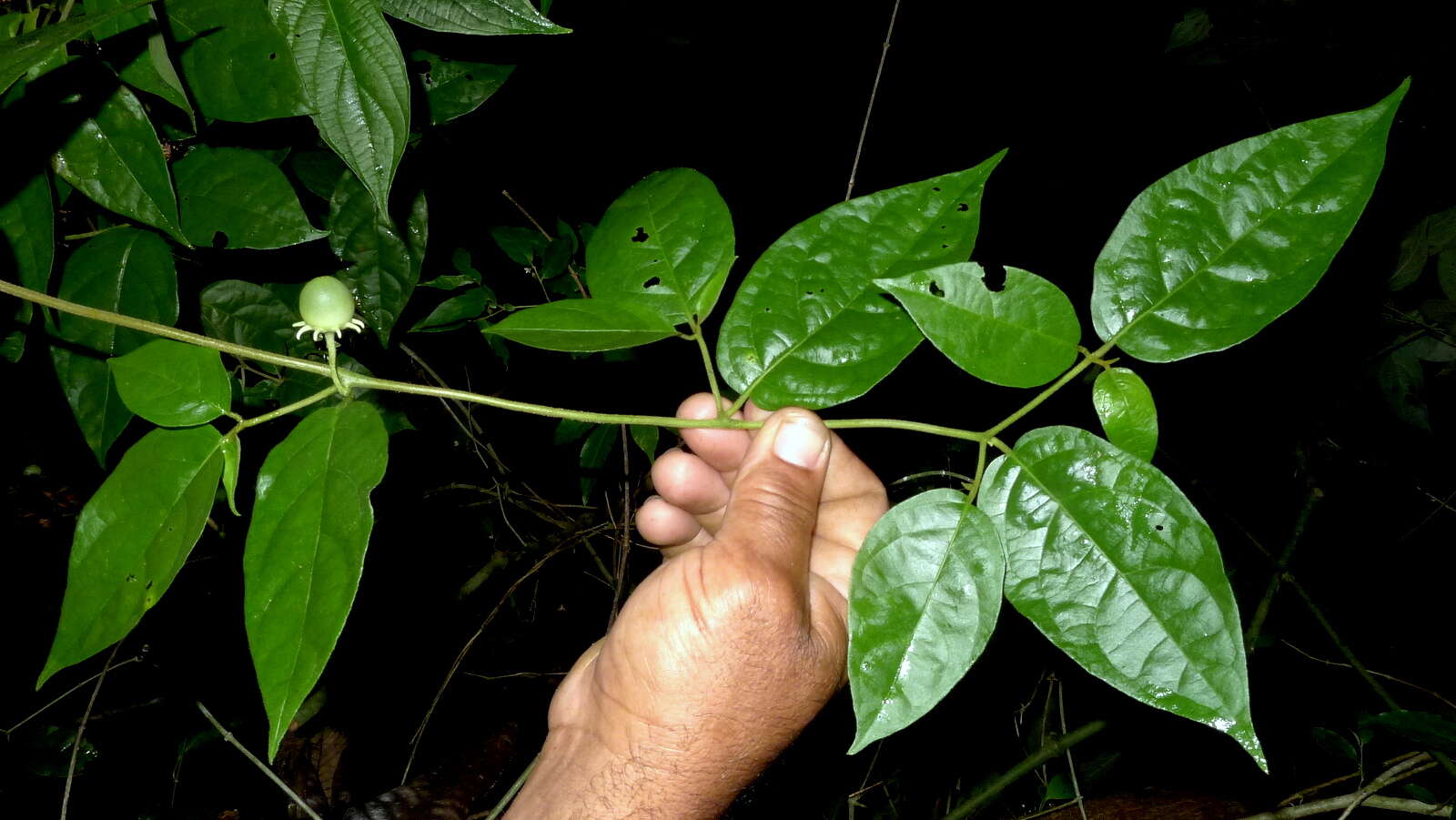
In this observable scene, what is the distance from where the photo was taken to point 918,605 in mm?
677

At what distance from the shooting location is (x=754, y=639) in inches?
35.8

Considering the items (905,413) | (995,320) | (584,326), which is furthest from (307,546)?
(905,413)

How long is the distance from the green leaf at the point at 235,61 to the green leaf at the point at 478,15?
6.0 inches

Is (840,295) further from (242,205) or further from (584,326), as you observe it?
(242,205)

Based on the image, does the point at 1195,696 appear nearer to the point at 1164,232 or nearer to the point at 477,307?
the point at 1164,232

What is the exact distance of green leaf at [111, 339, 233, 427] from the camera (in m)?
0.75

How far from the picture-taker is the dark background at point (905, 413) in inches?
76.9

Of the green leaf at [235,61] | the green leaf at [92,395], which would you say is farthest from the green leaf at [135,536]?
the green leaf at [235,61]

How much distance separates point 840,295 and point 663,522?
2.15ft

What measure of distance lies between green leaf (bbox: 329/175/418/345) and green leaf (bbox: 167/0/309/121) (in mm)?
277

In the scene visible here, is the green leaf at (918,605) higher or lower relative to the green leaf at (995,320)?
lower

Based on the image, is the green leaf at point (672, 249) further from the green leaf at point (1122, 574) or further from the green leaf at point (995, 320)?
the green leaf at point (1122, 574)

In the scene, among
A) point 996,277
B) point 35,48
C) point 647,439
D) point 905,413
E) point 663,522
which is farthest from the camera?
point 905,413

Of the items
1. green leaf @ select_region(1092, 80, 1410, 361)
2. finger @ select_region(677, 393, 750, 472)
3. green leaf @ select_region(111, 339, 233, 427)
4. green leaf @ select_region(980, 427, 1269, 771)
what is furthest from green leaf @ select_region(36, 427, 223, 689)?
green leaf @ select_region(1092, 80, 1410, 361)
